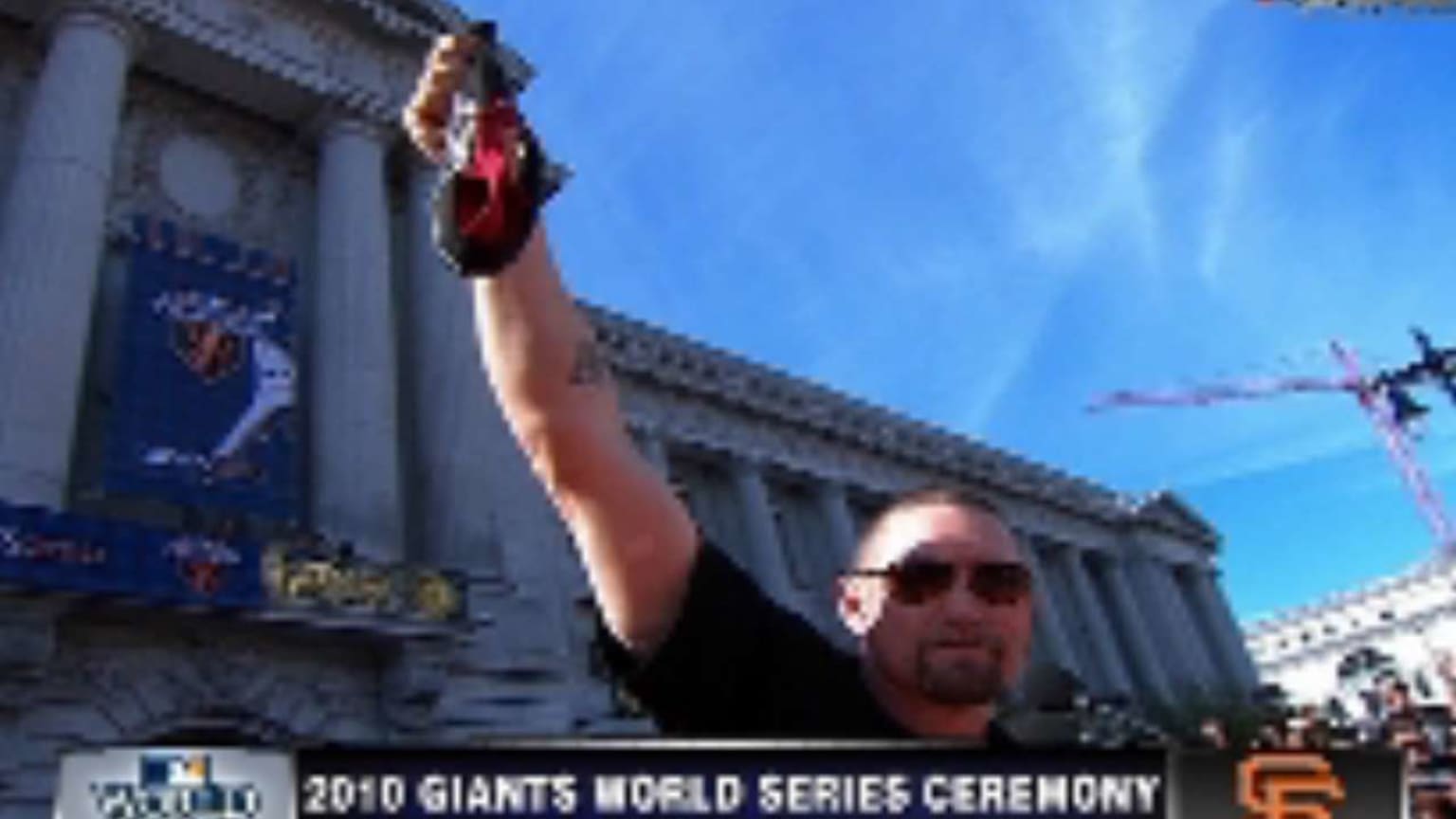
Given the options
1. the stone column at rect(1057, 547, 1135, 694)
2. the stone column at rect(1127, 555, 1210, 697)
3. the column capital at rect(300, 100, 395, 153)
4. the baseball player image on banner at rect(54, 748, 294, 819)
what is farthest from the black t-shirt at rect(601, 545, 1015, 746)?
the stone column at rect(1127, 555, 1210, 697)

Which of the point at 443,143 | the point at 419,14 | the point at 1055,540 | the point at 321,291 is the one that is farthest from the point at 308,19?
the point at 1055,540

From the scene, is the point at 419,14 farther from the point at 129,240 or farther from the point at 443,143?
the point at 443,143

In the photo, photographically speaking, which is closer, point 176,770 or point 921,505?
point 176,770

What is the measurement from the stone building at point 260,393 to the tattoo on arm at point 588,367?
1399cm

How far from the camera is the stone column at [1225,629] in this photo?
51.5 meters

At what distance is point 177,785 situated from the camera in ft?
4.41

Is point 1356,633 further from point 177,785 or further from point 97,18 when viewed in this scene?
point 177,785

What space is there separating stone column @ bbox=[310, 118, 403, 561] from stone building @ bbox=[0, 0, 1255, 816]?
2.1 inches

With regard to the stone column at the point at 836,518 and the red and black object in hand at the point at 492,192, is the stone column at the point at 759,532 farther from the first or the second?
the red and black object in hand at the point at 492,192

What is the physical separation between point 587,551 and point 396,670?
16.2m

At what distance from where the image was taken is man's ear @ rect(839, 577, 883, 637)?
6.38ft

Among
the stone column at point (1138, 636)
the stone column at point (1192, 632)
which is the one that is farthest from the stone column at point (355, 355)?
the stone column at point (1192, 632)

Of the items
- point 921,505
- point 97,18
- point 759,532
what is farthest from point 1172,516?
point 921,505

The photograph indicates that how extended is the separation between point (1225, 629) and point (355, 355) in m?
47.8
